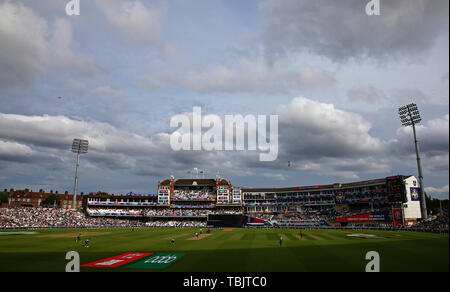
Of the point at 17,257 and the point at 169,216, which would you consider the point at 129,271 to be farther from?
the point at 169,216

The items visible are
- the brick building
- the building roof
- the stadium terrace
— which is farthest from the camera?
the brick building

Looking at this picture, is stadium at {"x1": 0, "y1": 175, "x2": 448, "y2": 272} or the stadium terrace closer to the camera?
stadium at {"x1": 0, "y1": 175, "x2": 448, "y2": 272}

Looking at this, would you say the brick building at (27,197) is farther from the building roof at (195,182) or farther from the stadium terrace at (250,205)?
the building roof at (195,182)

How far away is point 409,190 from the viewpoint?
83438 mm

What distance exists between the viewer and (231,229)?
271ft

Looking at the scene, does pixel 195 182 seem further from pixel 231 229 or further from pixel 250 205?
pixel 231 229

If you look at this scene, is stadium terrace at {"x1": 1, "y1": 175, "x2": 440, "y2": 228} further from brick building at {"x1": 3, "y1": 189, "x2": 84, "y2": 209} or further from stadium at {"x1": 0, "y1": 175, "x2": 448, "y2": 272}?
brick building at {"x1": 3, "y1": 189, "x2": 84, "y2": 209}

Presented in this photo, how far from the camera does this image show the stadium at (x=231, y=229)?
26531 mm

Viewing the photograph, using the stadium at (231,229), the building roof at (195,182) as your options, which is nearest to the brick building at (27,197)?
the stadium at (231,229)

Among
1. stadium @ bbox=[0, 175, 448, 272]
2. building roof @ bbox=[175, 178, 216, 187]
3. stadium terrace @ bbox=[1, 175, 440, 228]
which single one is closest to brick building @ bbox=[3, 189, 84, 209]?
stadium @ bbox=[0, 175, 448, 272]

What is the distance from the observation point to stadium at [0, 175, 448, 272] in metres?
26.5

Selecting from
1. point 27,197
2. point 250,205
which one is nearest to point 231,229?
point 250,205
